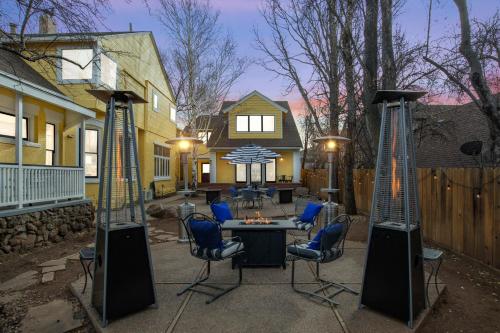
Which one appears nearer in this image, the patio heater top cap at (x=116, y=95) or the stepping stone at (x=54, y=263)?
the patio heater top cap at (x=116, y=95)

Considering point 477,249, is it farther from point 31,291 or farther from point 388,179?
point 31,291

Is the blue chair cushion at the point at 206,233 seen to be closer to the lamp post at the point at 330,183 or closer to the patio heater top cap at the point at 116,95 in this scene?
the patio heater top cap at the point at 116,95

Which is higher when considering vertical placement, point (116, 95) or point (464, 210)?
point (116, 95)

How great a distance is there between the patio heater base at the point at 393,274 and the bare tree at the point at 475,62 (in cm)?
397

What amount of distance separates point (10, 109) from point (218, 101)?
1316 cm

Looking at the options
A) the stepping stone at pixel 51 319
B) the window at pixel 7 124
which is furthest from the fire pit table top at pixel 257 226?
the window at pixel 7 124

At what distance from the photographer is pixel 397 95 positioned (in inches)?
141

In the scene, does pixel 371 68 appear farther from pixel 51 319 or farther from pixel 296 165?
pixel 296 165

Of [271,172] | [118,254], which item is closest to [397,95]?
[118,254]

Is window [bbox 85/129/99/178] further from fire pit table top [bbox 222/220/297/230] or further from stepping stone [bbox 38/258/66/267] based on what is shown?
fire pit table top [bbox 222/220/297/230]

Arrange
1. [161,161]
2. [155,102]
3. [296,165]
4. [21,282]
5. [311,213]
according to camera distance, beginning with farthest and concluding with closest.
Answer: [296,165] → [161,161] → [155,102] → [311,213] → [21,282]

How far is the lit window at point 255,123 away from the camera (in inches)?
835

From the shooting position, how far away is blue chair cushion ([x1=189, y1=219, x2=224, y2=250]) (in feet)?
13.2

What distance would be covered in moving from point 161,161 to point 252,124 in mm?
6661
